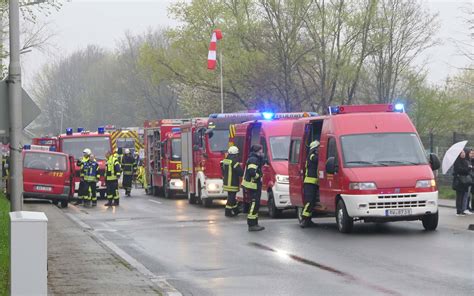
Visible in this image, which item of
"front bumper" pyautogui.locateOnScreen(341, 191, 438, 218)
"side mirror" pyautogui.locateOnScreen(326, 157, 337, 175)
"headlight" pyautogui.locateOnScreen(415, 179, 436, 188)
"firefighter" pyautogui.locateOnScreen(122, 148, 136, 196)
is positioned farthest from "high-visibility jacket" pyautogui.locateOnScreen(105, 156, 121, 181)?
"headlight" pyautogui.locateOnScreen(415, 179, 436, 188)

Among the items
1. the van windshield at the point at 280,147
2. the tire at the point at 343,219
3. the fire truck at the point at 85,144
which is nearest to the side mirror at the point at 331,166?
the tire at the point at 343,219

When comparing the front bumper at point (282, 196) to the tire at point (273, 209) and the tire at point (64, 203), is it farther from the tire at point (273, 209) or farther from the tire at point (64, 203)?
the tire at point (64, 203)

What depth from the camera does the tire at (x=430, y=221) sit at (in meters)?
17.3

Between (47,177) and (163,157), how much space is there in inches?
238

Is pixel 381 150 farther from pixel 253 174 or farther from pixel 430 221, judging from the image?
pixel 253 174

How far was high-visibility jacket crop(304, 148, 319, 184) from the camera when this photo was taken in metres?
18.6

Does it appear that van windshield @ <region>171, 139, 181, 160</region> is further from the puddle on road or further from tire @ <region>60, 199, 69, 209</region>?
the puddle on road

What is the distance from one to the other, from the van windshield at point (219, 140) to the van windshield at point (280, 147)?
528 centimetres

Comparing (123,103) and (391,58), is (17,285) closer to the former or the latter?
(391,58)

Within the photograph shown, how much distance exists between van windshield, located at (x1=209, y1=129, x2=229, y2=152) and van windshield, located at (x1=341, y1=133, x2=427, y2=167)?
1076 centimetres

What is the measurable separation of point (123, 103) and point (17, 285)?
283 ft

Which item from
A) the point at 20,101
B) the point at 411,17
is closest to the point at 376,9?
the point at 411,17

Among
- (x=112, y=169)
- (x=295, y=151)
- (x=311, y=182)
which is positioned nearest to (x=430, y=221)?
(x=311, y=182)

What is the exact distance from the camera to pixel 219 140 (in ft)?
92.9
